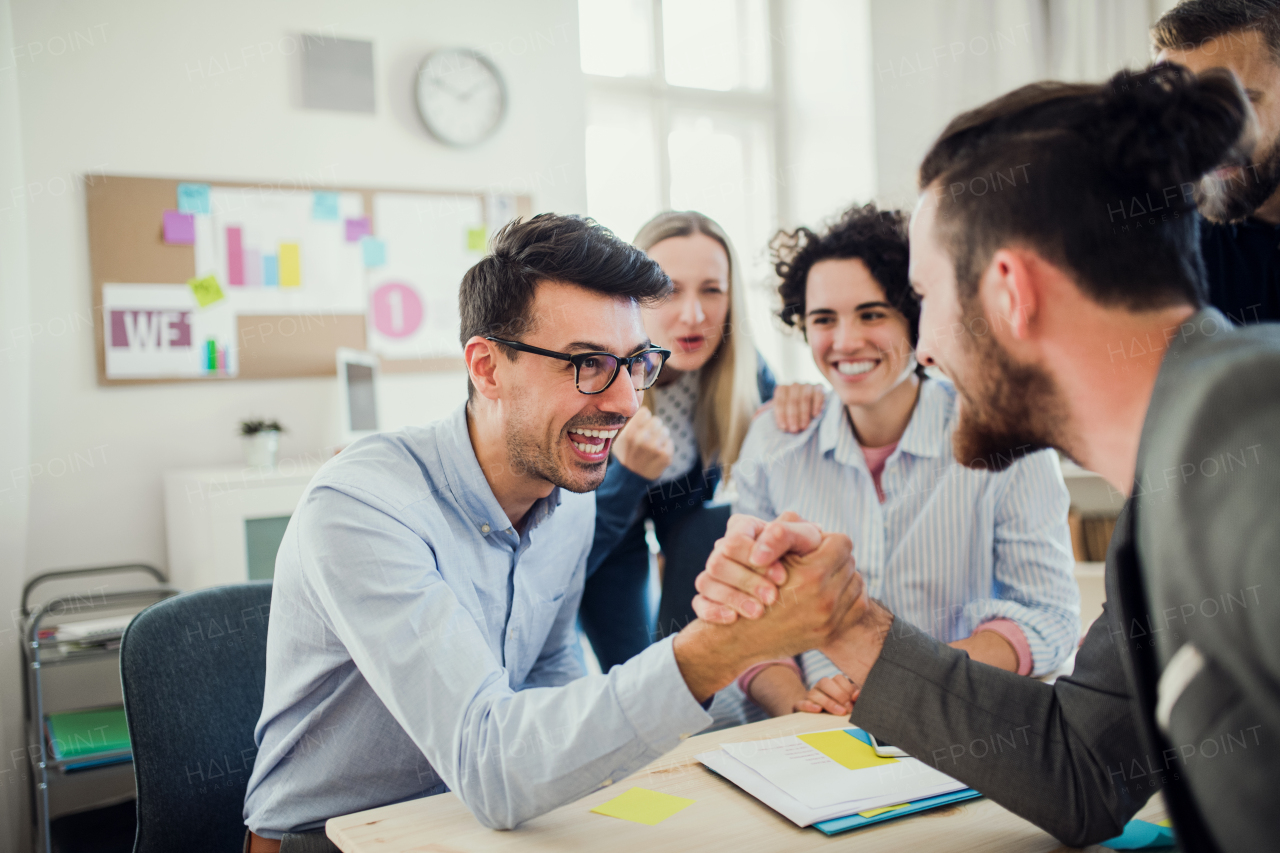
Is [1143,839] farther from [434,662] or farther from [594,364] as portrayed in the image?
[594,364]

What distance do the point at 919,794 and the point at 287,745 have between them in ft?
2.69

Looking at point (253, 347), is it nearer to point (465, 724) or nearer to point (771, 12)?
point (465, 724)

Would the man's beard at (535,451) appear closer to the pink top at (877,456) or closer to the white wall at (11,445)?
the pink top at (877,456)

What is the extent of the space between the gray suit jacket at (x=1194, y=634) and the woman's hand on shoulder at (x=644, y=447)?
99 cm

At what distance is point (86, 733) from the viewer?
2.35m

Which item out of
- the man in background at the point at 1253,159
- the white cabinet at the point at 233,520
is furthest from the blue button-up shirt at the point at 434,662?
the white cabinet at the point at 233,520

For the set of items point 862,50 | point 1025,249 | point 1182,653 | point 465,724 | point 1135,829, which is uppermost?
point 862,50

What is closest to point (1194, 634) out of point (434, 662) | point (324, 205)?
point (434, 662)

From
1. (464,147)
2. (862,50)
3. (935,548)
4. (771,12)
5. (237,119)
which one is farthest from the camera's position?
(771,12)

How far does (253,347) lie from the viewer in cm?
328

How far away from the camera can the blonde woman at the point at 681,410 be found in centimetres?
203

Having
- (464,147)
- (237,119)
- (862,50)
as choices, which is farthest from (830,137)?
(237,119)

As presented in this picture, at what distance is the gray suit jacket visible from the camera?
0.58 metres

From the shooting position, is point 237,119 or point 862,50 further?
point 862,50
